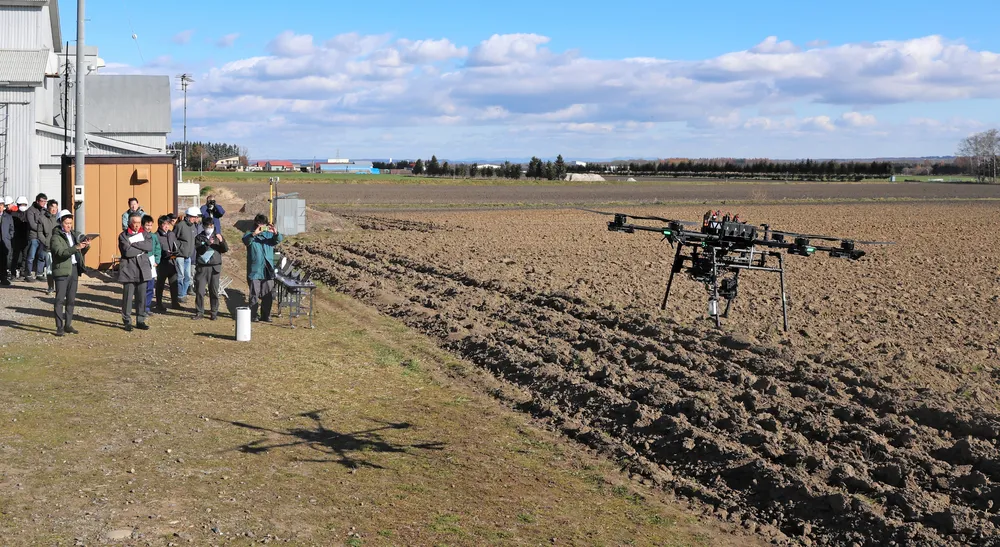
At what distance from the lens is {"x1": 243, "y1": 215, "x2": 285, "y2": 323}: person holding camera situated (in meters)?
15.3

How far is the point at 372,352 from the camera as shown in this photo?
561 inches

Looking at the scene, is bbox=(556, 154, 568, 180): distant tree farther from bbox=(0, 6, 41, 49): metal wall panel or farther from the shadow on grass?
the shadow on grass

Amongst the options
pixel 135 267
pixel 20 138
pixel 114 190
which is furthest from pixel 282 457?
pixel 20 138

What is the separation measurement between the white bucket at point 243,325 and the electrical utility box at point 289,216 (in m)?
18.3

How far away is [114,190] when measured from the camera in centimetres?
2042

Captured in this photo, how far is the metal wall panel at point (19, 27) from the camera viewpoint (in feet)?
95.9

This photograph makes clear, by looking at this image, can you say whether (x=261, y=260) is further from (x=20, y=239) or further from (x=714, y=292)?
(x=714, y=292)

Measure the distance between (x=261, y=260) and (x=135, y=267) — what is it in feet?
6.46

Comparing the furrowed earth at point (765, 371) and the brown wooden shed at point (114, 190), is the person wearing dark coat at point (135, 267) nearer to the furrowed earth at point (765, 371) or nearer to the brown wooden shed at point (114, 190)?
the furrowed earth at point (765, 371)

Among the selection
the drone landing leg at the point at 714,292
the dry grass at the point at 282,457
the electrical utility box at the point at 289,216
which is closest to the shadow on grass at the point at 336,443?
the dry grass at the point at 282,457

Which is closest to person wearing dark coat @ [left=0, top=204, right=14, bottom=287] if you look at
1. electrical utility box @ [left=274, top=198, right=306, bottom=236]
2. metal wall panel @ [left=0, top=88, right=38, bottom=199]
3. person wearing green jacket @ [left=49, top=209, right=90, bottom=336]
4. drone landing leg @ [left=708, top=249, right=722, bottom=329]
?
person wearing green jacket @ [left=49, top=209, right=90, bottom=336]

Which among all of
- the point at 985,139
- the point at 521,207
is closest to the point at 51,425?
the point at 521,207

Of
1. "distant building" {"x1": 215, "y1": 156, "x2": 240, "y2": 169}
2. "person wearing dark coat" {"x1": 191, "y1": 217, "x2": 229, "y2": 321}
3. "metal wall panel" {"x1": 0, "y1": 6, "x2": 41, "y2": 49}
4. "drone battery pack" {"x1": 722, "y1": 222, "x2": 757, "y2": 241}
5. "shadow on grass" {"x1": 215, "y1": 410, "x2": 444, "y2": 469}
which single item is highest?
"metal wall panel" {"x1": 0, "y1": 6, "x2": 41, "y2": 49}

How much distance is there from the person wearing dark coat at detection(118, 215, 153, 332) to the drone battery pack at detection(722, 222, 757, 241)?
8056 millimetres
